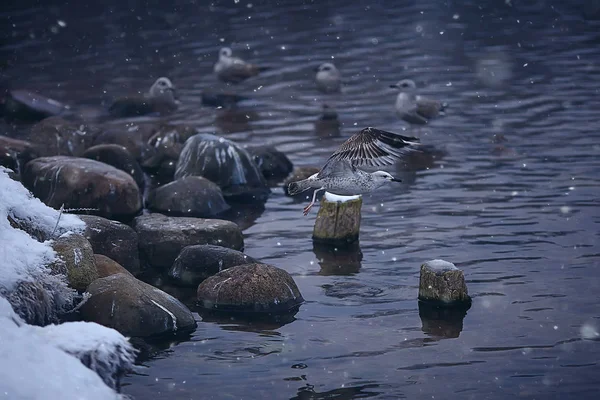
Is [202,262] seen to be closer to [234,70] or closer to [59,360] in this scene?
[59,360]

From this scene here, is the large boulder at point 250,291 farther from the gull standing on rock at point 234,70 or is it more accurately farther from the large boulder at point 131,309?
the gull standing on rock at point 234,70

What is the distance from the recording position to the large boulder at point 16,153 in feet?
61.4

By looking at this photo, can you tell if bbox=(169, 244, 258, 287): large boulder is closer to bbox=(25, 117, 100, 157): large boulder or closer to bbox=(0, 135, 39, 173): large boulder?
bbox=(0, 135, 39, 173): large boulder

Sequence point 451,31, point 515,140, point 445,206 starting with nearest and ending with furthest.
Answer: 1. point 445,206
2. point 515,140
3. point 451,31

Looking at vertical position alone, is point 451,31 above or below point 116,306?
above

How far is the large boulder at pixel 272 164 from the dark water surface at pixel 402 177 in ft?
1.85

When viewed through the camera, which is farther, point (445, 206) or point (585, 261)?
point (445, 206)

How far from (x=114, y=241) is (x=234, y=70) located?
44.9 feet

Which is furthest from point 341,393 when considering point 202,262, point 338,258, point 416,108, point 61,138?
point 416,108

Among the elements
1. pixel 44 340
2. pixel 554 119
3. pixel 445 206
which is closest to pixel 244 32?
pixel 554 119

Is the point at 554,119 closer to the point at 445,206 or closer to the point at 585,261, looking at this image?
the point at 445,206

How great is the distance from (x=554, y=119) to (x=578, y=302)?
10.0 meters

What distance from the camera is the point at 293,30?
33.6 meters

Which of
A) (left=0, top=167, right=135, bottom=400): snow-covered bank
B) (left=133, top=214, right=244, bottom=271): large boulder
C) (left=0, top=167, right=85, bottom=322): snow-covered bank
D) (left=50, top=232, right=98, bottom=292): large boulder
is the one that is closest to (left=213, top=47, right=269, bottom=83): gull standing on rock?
(left=133, top=214, right=244, bottom=271): large boulder
